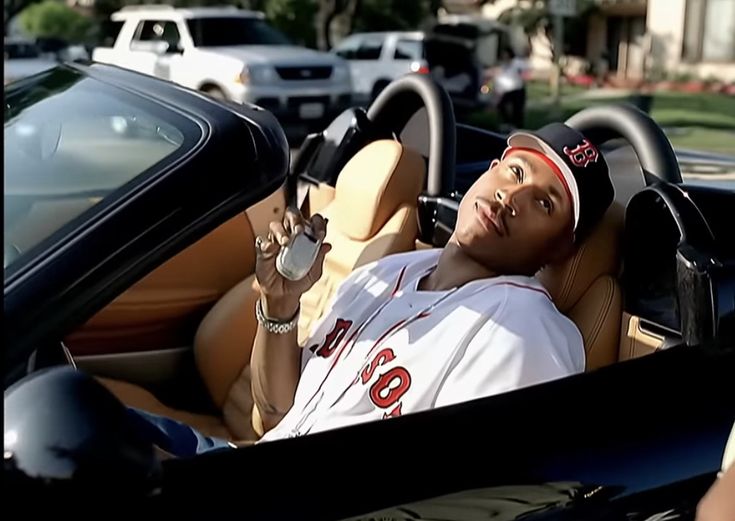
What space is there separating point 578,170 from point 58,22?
35121 mm

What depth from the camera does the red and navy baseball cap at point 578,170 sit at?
1979 mm

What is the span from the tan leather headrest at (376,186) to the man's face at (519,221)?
2.30ft

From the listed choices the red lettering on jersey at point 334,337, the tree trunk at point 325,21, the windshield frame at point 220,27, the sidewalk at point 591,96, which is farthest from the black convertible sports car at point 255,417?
the tree trunk at point 325,21

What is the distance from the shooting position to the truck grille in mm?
12586

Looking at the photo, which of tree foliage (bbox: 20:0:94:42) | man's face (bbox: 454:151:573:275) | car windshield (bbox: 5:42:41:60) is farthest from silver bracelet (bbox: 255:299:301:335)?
tree foliage (bbox: 20:0:94:42)

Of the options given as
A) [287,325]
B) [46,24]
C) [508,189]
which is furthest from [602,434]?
[46,24]

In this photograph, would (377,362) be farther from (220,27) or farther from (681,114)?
(681,114)

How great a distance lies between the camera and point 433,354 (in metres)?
1.84

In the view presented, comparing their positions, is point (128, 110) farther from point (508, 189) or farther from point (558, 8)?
point (558, 8)

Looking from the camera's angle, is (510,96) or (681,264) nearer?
(681,264)

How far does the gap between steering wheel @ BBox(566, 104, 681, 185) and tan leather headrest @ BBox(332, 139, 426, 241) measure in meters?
0.48

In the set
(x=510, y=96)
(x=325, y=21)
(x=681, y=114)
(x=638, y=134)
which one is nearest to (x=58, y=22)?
(x=325, y=21)

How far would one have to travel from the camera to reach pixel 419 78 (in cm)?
298

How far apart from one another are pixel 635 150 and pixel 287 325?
35.4 inches
